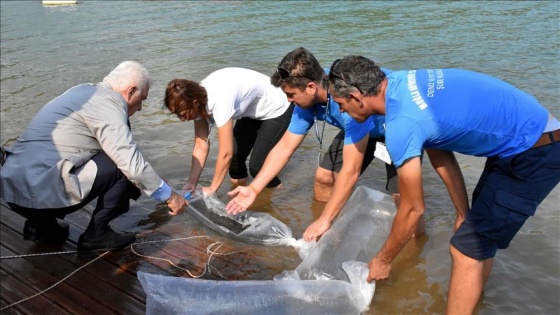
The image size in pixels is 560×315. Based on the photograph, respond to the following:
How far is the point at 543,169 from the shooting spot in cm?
304

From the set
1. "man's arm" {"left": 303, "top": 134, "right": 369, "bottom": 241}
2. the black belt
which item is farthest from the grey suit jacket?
the black belt

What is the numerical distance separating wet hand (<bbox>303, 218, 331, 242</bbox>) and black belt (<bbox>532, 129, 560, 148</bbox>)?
1.57 metres

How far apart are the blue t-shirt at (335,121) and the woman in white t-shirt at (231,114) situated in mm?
613

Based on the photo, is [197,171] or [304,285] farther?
[197,171]

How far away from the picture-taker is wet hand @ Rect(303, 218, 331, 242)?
405 centimetres

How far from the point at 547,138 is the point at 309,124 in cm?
189

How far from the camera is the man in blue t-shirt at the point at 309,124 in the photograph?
12.8 feet

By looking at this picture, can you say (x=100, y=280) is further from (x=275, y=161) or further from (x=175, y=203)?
(x=275, y=161)

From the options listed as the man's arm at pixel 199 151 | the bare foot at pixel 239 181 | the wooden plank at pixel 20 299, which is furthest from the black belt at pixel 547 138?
the bare foot at pixel 239 181

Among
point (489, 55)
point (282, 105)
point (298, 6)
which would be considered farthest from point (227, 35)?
point (282, 105)

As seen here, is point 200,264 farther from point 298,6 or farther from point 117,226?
point 298,6

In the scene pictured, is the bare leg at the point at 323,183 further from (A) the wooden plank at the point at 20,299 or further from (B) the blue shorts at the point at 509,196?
(A) the wooden plank at the point at 20,299

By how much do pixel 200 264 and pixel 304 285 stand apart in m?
1.17

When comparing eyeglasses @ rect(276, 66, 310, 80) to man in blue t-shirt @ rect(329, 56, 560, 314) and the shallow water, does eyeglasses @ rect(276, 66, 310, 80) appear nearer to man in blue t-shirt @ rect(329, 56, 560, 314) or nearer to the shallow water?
man in blue t-shirt @ rect(329, 56, 560, 314)
